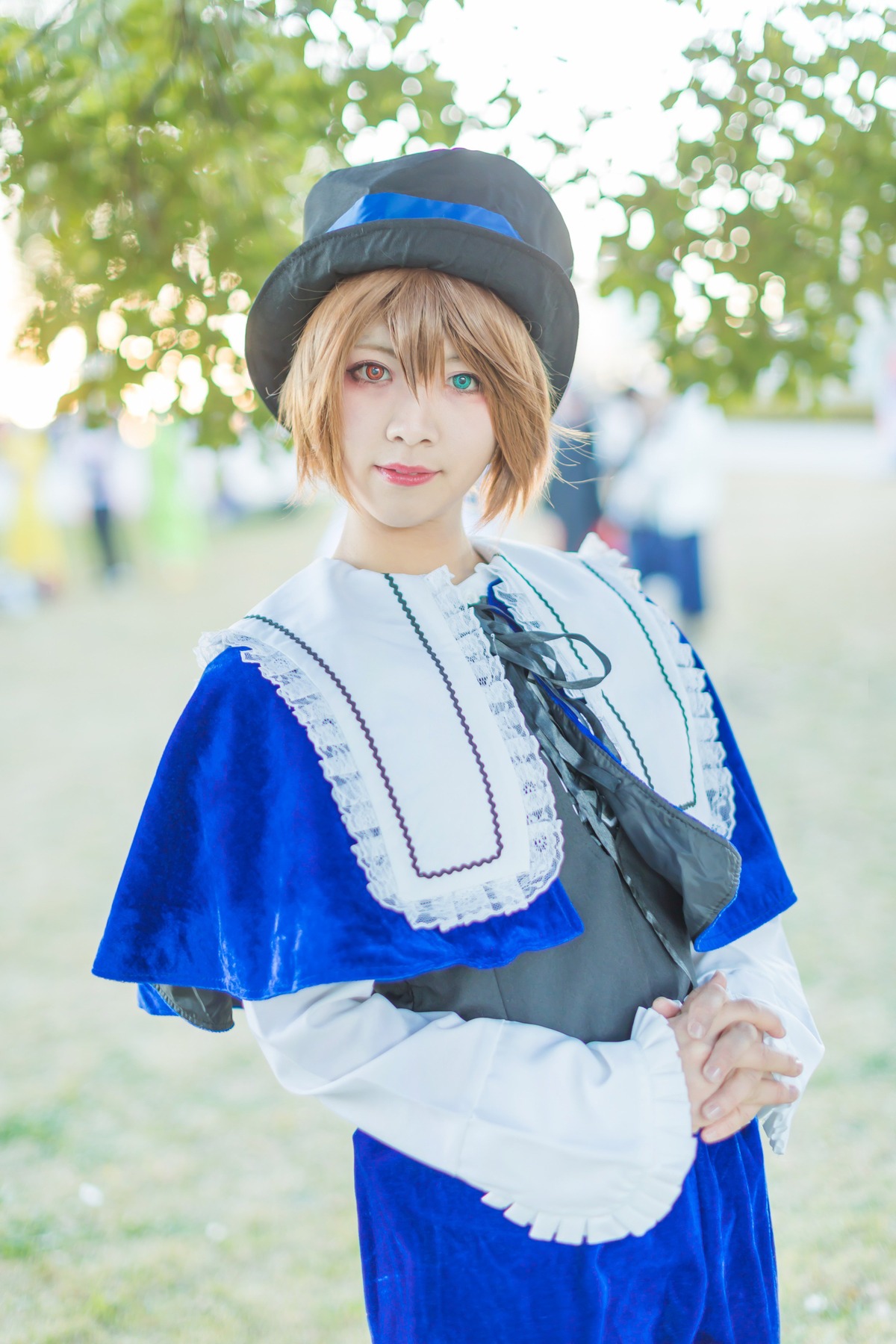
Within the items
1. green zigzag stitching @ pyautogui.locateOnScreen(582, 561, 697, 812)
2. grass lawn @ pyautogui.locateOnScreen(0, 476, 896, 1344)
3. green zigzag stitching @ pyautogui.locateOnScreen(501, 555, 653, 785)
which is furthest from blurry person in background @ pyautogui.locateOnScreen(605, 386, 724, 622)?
green zigzag stitching @ pyautogui.locateOnScreen(501, 555, 653, 785)

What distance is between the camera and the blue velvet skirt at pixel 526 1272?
3.89 ft

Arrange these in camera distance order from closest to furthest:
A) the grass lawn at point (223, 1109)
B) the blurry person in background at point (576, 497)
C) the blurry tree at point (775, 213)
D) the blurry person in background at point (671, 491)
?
1. the blurry tree at point (775, 213)
2. the grass lawn at point (223, 1109)
3. the blurry person in background at point (576, 497)
4. the blurry person in background at point (671, 491)

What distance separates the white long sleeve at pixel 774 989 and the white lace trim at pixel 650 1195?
18 cm

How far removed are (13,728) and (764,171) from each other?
238 inches

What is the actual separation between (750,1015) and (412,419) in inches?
30.5

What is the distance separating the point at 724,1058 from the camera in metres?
1.18

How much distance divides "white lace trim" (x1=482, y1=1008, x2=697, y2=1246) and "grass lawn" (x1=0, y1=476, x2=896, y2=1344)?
151 centimetres

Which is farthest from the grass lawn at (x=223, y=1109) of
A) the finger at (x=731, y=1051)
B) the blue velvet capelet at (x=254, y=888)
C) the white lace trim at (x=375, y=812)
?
the white lace trim at (x=375, y=812)

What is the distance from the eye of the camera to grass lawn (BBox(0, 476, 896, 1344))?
2.45m

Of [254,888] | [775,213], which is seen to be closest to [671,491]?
[775,213]

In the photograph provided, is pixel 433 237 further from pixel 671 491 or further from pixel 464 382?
pixel 671 491

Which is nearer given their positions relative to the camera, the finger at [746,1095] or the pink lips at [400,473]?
the finger at [746,1095]

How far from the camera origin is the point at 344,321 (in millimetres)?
1226

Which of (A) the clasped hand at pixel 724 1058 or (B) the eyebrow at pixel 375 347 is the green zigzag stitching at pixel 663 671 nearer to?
(A) the clasped hand at pixel 724 1058
